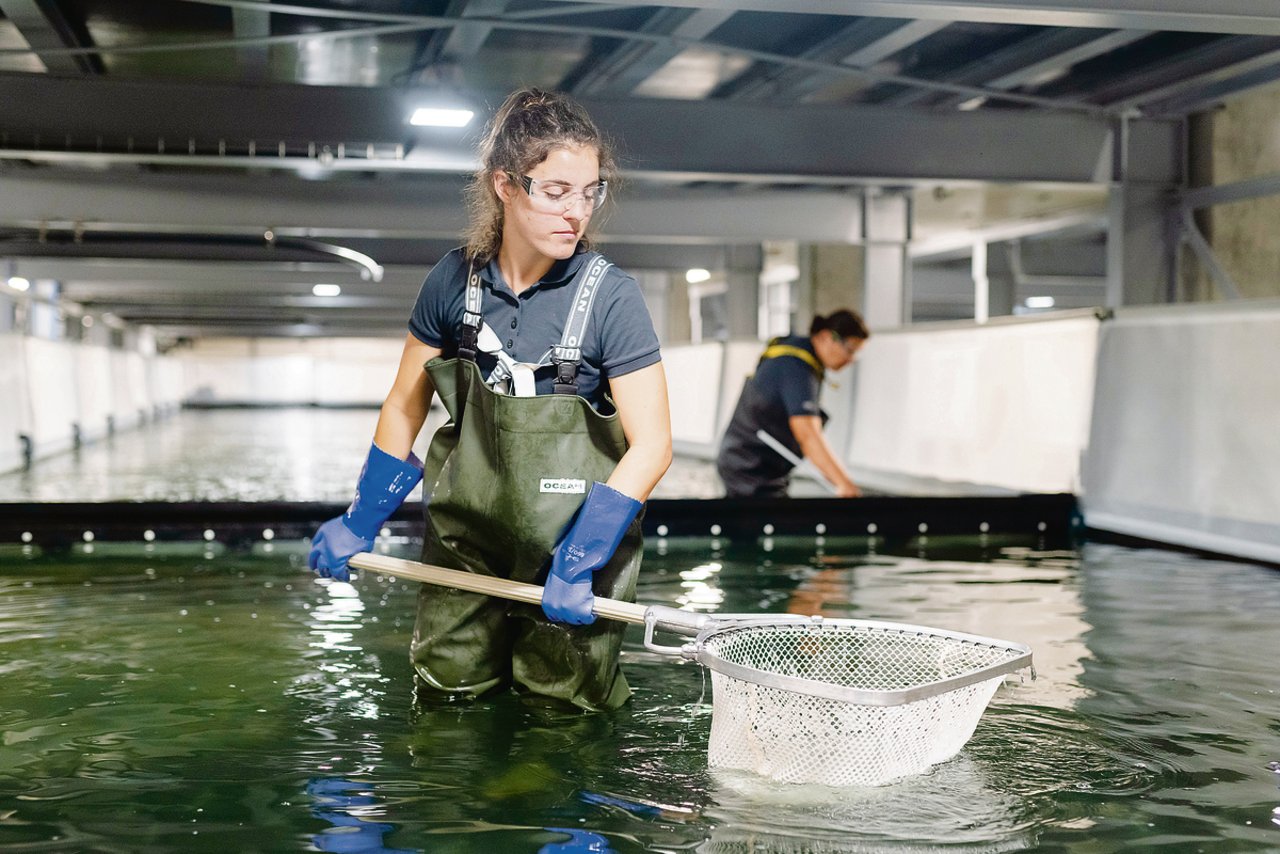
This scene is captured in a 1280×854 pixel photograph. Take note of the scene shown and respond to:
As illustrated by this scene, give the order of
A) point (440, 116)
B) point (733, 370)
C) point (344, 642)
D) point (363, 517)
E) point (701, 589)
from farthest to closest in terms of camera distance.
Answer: point (733, 370) < point (440, 116) < point (701, 589) < point (344, 642) < point (363, 517)

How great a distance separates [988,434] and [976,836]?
749 cm

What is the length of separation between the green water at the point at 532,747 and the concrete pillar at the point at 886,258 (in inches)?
302

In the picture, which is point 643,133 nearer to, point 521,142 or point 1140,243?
point 1140,243

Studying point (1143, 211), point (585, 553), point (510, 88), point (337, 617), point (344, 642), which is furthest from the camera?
point (1143, 211)

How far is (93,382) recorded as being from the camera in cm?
1919

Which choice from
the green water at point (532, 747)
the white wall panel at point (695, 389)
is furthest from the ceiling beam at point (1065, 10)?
the white wall panel at point (695, 389)

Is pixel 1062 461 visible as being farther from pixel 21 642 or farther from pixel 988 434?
pixel 21 642

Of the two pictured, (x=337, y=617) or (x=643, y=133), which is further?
(x=643, y=133)

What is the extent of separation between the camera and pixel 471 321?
3047mm

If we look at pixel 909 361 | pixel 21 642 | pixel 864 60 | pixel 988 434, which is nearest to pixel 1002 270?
pixel 909 361

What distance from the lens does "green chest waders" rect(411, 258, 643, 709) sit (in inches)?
117

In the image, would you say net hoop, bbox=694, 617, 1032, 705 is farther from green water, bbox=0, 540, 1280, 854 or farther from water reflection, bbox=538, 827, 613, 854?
water reflection, bbox=538, 827, 613, 854

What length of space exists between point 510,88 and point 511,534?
20.6 ft

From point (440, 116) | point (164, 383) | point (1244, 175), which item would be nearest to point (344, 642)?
point (440, 116)
